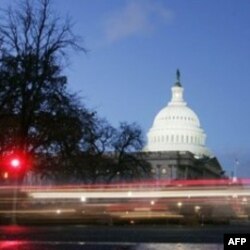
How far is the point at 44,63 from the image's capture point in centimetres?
3822

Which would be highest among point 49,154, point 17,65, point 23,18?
point 23,18

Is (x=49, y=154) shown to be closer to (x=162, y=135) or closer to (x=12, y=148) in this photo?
(x=12, y=148)

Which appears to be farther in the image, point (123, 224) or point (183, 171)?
point (183, 171)

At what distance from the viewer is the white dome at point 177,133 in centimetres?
16925

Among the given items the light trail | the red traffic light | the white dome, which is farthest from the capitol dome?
the red traffic light

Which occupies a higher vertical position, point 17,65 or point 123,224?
point 17,65

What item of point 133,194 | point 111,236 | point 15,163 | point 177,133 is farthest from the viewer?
point 177,133

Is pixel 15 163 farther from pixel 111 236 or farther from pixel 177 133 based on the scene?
pixel 177 133

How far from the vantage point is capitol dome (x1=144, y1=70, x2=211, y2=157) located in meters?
169

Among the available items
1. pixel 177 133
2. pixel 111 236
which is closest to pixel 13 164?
pixel 111 236

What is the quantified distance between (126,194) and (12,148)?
7.35 meters

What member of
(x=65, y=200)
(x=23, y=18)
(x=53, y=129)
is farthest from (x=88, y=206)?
(x=23, y=18)

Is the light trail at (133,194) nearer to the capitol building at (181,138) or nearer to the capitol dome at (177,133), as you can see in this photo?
the capitol building at (181,138)

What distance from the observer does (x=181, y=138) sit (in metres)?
170
